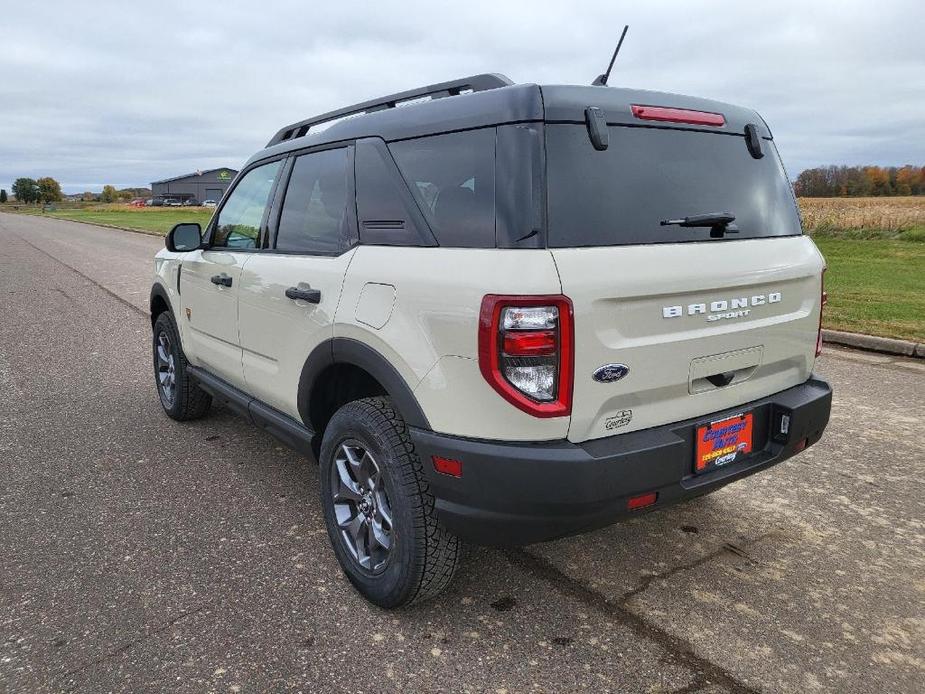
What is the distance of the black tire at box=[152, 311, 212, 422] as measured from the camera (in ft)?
15.6

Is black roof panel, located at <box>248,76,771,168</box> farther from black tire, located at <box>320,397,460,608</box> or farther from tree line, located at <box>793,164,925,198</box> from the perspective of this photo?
tree line, located at <box>793,164,925,198</box>

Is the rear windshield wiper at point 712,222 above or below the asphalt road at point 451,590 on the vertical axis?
above

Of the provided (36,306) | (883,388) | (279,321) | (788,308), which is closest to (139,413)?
(279,321)

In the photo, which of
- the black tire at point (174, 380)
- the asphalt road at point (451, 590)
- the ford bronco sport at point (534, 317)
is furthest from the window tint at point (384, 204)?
the black tire at point (174, 380)

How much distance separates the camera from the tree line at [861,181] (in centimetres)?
5566

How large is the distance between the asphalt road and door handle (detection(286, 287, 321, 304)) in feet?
3.67

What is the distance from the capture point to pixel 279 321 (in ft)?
10.7

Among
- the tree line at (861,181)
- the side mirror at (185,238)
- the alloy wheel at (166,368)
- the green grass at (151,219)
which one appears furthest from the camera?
the tree line at (861,181)

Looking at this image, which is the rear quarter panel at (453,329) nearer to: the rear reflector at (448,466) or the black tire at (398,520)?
the rear reflector at (448,466)

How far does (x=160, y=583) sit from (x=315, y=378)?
1027mm

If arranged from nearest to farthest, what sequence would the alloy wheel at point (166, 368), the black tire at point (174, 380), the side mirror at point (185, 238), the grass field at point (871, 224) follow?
1. the side mirror at point (185, 238)
2. the black tire at point (174, 380)
3. the alloy wheel at point (166, 368)
4. the grass field at point (871, 224)

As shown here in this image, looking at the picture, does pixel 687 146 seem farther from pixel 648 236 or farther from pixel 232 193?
pixel 232 193

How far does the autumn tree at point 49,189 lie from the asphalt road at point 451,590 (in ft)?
498

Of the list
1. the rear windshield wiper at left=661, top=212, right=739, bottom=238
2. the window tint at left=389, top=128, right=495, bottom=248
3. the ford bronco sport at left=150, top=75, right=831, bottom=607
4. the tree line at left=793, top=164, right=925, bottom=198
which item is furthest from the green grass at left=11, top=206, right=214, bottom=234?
the tree line at left=793, top=164, right=925, bottom=198
